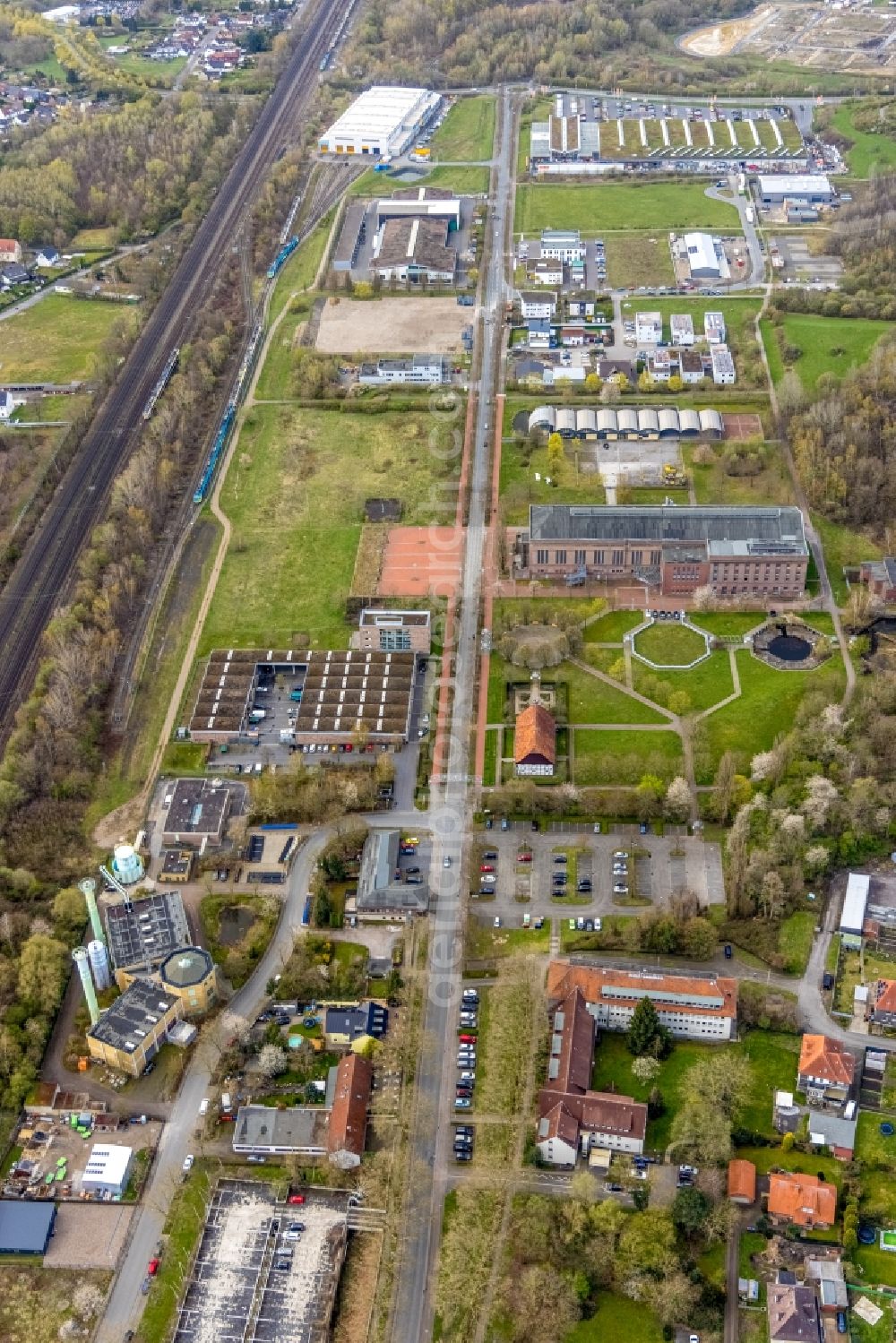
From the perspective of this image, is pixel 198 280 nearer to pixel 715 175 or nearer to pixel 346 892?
pixel 715 175

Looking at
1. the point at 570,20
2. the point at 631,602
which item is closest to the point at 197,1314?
the point at 631,602

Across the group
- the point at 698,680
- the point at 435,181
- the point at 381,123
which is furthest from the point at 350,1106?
the point at 381,123

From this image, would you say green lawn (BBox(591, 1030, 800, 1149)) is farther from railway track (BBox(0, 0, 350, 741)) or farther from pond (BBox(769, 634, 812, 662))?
railway track (BBox(0, 0, 350, 741))

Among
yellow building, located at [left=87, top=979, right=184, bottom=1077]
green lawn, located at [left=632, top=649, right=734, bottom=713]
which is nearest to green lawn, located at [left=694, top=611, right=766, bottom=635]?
green lawn, located at [left=632, top=649, right=734, bottom=713]

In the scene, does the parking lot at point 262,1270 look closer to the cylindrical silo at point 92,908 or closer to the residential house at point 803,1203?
the cylindrical silo at point 92,908

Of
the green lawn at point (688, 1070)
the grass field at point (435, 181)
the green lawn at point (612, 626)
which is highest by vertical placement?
the grass field at point (435, 181)

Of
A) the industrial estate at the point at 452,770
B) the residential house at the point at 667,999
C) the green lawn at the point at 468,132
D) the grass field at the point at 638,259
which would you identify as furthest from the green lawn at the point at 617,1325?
the green lawn at the point at 468,132

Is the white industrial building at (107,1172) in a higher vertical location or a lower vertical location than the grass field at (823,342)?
lower
